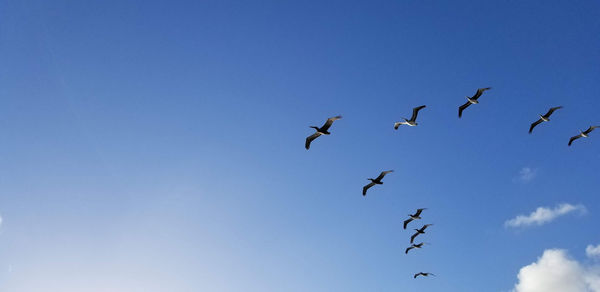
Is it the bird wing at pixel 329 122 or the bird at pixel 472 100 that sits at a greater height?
the bird at pixel 472 100

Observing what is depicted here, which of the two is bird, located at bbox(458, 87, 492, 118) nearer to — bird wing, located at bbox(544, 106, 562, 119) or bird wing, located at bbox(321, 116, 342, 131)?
bird wing, located at bbox(544, 106, 562, 119)

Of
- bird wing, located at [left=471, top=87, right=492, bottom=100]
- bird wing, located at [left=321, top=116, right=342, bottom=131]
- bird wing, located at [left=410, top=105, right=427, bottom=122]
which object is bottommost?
bird wing, located at [left=321, top=116, right=342, bottom=131]

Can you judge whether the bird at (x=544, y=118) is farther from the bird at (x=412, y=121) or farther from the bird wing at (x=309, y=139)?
the bird wing at (x=309, y=139)

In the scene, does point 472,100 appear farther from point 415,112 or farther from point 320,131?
point 320,131

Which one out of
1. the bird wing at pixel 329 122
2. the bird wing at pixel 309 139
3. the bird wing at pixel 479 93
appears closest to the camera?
the bird wing at pixel 329 122

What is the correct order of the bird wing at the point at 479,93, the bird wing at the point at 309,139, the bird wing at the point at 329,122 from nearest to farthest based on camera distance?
the bird wing at the point at 329,122, the bird wing at the point at 309,139, the bird wing at the point at 479,93

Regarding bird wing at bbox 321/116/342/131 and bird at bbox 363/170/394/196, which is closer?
bird wing at bbox 321/116/342/131

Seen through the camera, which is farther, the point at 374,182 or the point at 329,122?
the point at 374,182

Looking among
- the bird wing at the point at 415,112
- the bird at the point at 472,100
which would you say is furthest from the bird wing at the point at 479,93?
the bird wing at the point at 415,112

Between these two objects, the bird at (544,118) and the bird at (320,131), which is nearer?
the bird at (320,131)

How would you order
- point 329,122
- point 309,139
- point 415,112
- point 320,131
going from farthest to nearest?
1. point 415,112
2. point 309,139
3. point 320,131
4. point 329,122

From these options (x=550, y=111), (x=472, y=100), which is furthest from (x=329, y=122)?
(x=550, y=111)

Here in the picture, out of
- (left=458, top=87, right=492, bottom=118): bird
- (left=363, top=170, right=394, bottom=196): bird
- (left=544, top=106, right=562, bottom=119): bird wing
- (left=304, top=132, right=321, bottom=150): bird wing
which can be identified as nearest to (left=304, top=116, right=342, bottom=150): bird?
(left=304, top=132, right=321, bottom=150): bird wing

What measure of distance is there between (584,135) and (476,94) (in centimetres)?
1320
